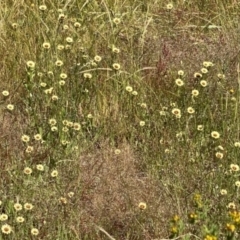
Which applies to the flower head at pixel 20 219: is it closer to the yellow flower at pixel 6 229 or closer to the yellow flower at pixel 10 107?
the yellow flower at pixel 6 229

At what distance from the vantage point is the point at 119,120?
3.28 m

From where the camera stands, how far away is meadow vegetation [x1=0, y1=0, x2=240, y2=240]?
8.82ft

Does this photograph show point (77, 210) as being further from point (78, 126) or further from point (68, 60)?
point (68, 60)

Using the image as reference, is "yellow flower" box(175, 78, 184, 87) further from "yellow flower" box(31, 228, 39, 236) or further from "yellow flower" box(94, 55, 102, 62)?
"yellow flower" box(31, 228, 39, 236)

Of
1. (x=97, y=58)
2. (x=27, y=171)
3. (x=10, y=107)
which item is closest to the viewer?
(x=27, y=171)

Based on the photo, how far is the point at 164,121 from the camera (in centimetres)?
321

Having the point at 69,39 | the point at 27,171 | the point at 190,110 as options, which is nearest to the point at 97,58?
the point at 69,39

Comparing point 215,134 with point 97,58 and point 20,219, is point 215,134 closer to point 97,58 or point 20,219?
point 97,58

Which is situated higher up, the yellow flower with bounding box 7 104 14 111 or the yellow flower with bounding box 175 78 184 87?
the yellow flower with bounding box 175 78 184 87

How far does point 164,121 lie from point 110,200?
1.84 ft

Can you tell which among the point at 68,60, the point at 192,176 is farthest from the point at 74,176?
the point at 68,60

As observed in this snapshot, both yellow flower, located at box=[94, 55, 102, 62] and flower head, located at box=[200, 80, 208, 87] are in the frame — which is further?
yellow flower, located at box=[94, 55, 102, 62]

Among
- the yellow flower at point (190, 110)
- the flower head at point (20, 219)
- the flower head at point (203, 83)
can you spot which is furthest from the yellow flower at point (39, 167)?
the flower head at point (203, 83)

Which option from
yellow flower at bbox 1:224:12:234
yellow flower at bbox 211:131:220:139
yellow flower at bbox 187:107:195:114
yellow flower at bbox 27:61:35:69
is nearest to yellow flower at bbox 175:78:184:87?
yellow flower at bbox 187:107:195:114
